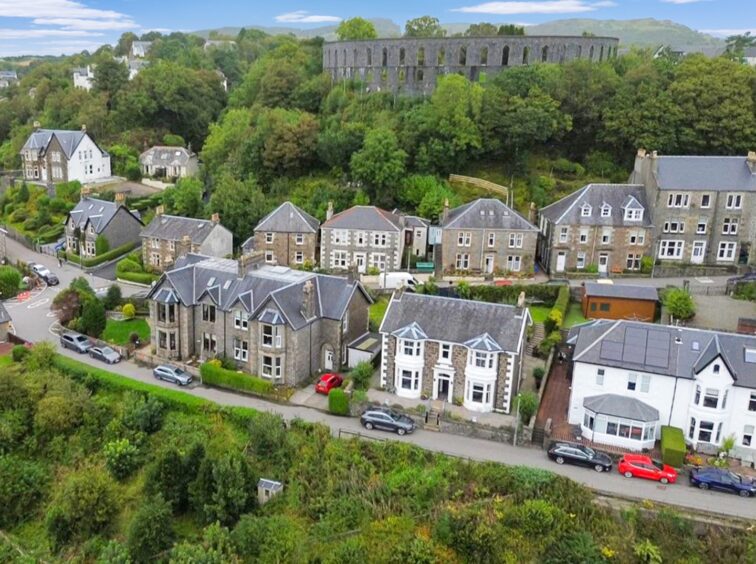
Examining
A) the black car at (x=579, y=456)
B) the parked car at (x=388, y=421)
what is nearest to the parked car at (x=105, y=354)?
the parked car at (x=388, y=421)

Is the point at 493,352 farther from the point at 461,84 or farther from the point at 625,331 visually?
the point at 461,84

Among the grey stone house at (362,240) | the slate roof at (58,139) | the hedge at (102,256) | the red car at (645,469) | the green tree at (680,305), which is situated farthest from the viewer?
the slate roof at (58,139)

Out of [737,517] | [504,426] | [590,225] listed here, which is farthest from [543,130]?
[737,517]

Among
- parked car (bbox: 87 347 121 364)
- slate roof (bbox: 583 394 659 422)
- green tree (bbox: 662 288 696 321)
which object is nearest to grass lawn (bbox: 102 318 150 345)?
parked car (bbox: 87 347 121 364)

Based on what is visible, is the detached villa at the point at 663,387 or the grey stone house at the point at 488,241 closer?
the detached villa at the point at 663,387

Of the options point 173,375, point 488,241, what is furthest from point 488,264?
point 173,375

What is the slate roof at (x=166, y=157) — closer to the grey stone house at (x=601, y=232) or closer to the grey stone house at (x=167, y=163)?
the grey stone house at (x=167, y=163)

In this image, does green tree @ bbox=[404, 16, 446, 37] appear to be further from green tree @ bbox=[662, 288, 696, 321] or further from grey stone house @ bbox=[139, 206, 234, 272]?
green tree @ bbox=[662, 288, 696, 321]
